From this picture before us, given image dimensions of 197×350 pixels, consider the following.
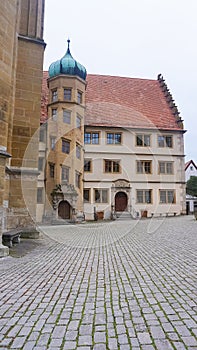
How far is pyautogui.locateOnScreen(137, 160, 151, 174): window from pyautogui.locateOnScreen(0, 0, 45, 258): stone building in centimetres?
1888

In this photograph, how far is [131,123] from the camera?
28.5 metres

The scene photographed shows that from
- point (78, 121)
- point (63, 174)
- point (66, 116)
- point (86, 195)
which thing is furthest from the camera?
point (86, 195)

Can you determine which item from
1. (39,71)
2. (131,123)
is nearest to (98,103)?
(131,123)

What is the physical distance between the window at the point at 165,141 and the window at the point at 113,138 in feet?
14.2

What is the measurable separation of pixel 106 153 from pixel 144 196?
5.67m

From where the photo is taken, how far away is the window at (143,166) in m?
27.9

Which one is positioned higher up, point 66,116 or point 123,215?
point 66,116

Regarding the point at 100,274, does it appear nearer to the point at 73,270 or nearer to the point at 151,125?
the point at 73,270

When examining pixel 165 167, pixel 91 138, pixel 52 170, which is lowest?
pixel 52 170

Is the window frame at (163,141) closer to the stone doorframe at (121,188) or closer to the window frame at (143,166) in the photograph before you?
the window frame at (143,166)

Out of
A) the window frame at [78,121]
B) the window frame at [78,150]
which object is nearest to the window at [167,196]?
the window frame at [78,150]

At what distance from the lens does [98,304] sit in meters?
3.25

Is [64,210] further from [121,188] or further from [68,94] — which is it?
[68,94]

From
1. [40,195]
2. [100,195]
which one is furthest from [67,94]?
[100,195]
